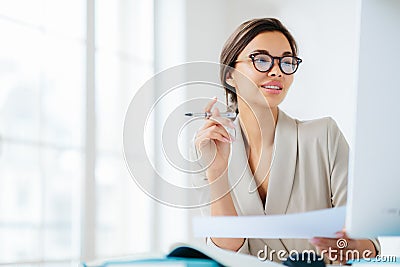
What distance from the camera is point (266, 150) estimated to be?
2.26m

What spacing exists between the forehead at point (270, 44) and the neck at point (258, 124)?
0.19 metres

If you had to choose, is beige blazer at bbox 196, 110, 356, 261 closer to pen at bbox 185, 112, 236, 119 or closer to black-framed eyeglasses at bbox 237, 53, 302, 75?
pen at bbox 185, 112, 236, 119

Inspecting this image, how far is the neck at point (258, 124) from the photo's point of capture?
2238 millimetres

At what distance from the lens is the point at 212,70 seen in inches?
96.7

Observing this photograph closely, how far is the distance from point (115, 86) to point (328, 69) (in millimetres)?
888

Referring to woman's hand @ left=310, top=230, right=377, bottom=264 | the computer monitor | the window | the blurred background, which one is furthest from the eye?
the computer monitor

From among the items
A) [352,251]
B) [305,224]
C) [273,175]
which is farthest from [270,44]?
[305,224]

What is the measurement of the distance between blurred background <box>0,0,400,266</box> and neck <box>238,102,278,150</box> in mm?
198

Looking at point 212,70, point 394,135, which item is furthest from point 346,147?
point 394,135

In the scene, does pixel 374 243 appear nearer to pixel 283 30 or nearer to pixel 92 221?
pixel 283 30

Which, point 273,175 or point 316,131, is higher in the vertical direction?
point 316,131

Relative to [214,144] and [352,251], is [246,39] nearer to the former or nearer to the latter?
[214,144]

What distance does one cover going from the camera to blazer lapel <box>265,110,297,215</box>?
2.18 meters

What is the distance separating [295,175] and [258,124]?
0.64 ft
